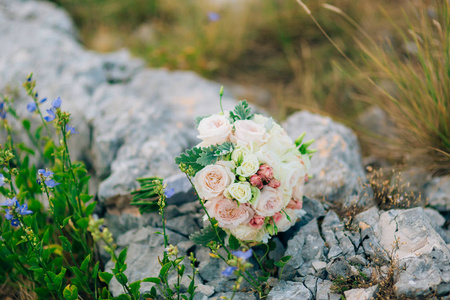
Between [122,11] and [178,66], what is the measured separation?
164 centimetres

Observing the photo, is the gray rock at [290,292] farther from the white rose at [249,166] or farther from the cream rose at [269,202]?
the white rose at [249,166]

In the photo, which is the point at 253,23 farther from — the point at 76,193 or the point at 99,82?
the point at 76,193

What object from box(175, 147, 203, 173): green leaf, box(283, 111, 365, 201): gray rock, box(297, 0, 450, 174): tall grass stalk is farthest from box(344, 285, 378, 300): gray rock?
box(297, 0, 450, 174): tall grass stalk

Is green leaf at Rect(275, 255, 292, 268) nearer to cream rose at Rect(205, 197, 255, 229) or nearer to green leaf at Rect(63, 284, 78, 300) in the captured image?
cream rose at Rect(205, 197, 255, 229)

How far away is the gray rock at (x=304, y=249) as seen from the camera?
69.7 inches

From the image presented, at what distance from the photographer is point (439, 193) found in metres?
2.31

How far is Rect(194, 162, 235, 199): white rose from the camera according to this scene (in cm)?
160

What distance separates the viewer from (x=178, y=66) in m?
4.05

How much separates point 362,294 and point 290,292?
31cm

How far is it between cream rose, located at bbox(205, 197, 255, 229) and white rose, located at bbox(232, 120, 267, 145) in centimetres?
29

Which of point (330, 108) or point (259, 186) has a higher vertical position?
point (259, 186)

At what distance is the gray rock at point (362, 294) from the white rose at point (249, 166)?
2.20 feet

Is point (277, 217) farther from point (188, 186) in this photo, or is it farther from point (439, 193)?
point (439, 193)

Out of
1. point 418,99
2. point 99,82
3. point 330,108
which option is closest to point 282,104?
point 330,108
